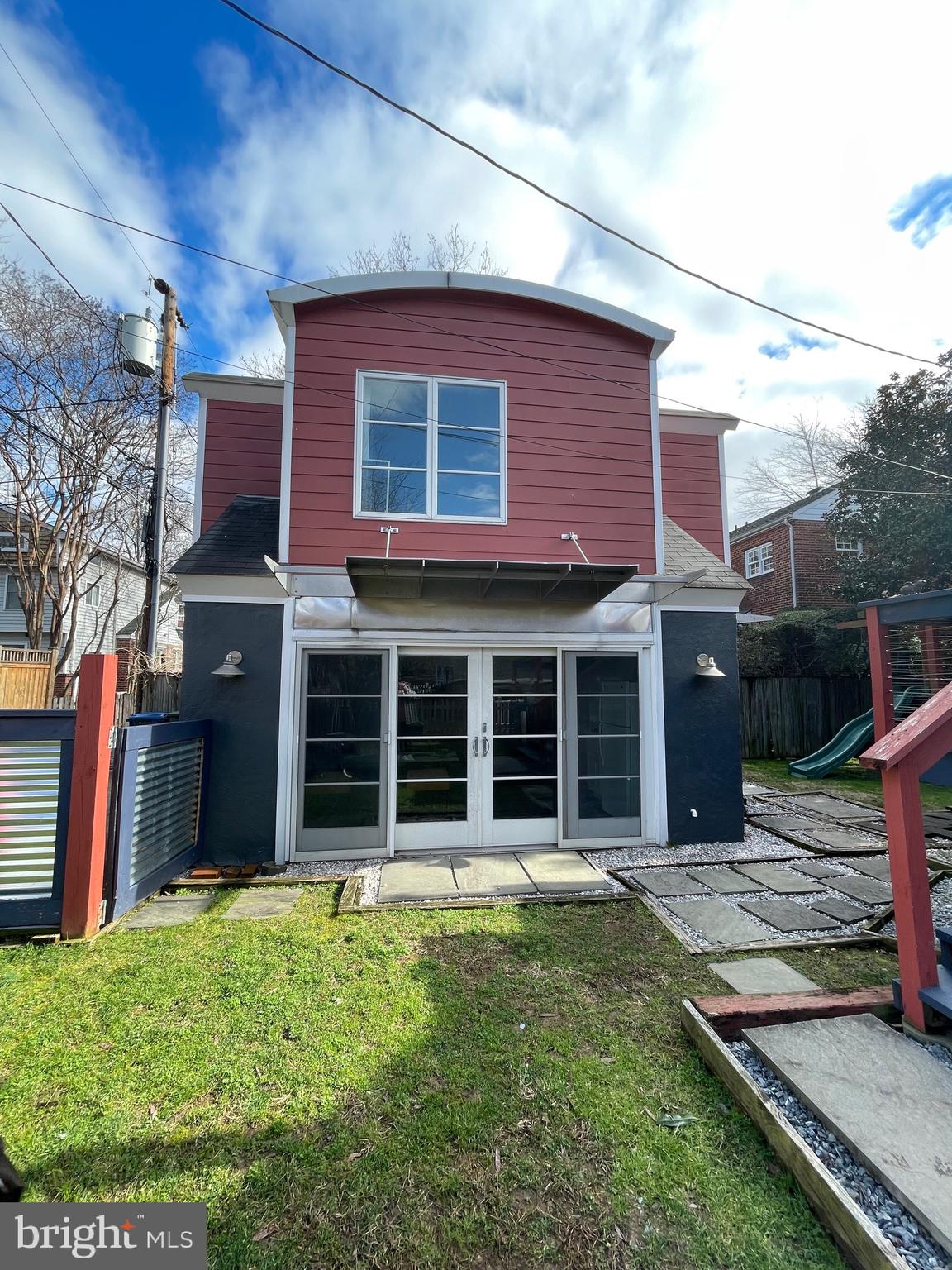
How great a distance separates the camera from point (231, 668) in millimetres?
4832

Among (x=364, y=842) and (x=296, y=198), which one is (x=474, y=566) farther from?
(x=296, y=198)

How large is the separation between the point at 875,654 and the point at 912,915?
3799 millimetres

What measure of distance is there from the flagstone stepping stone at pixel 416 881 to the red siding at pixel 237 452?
4.23 metres

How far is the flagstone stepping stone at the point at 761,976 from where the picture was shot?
9.46 ft

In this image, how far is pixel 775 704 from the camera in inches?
444

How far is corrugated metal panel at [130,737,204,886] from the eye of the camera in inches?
154

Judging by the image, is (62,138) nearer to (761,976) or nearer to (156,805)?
(156,805)

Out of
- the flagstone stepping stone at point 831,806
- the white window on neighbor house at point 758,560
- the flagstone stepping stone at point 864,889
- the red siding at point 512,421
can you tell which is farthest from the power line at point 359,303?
the white window on neighbor house at point 758,560

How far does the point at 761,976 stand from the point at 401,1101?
208 cm

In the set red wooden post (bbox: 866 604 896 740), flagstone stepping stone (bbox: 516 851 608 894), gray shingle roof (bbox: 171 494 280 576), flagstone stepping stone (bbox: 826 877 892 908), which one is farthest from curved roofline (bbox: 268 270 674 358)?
flagstone stepping stone (bbox: 826 877 892 908)

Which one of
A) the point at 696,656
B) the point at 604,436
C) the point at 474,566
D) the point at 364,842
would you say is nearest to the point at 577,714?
the point at 696,656

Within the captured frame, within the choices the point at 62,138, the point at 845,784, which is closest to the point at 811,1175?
the point at 62,138

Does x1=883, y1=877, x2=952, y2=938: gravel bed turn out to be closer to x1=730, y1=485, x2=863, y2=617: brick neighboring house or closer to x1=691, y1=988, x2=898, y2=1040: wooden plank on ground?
x1=691, y1=988, x2=898, y2=1040: wooden plank on ground

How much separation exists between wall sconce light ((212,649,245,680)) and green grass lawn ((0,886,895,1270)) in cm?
207
